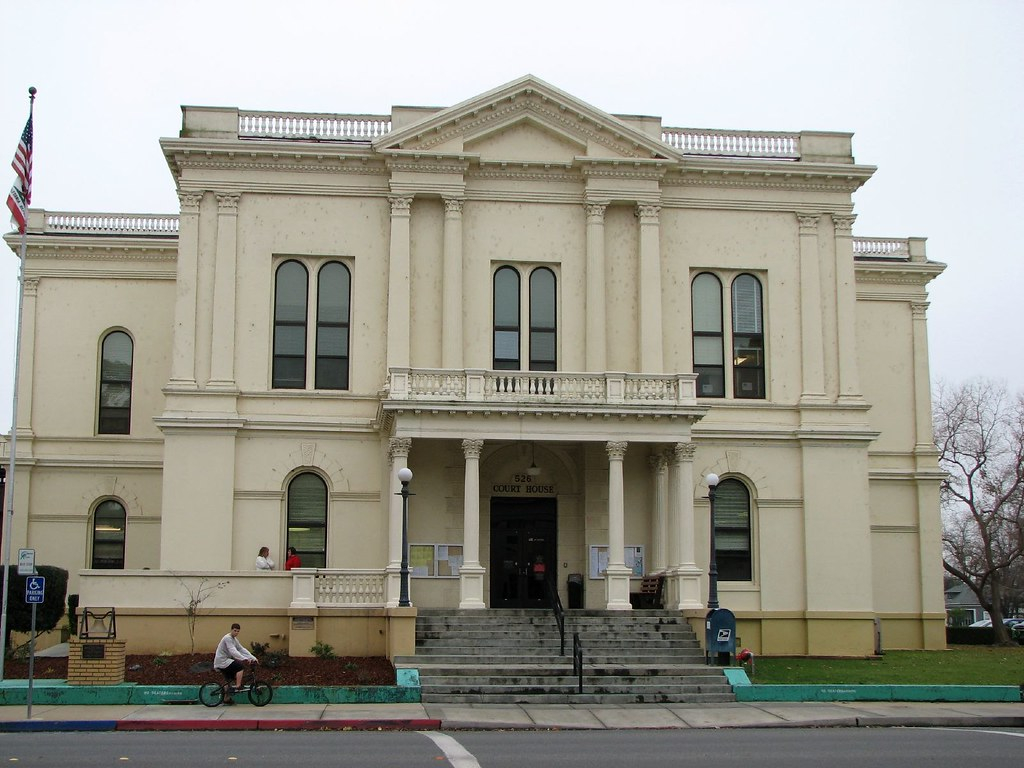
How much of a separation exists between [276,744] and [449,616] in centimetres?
1216

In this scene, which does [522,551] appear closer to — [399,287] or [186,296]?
[399,287]

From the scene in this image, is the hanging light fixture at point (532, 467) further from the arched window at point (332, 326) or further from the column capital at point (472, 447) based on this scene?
the arched window at point (332, 326)

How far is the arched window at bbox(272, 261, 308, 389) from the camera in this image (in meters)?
35.6

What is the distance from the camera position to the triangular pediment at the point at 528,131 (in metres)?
35.7

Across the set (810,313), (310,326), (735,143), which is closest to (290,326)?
(310,326)

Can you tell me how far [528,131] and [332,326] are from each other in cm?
783

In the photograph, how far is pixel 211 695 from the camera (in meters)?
23.6

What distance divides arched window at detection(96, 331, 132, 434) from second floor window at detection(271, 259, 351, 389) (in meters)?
8.24

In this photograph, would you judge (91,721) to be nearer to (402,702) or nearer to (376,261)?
(402,702)

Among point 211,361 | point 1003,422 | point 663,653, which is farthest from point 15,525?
point 1003,422

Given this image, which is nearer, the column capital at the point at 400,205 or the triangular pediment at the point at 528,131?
the column capital at the point at 400,205

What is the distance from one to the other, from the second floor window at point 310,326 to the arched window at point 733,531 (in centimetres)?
1105

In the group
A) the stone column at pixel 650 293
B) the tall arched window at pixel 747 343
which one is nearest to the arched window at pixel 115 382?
the stone column at pixel 650 293

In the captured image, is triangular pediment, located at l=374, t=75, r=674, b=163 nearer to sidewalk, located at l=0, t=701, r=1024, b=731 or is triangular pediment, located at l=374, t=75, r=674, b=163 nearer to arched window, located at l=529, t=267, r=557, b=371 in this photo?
arched window, located at l=529, t=267, r=557, b=371
